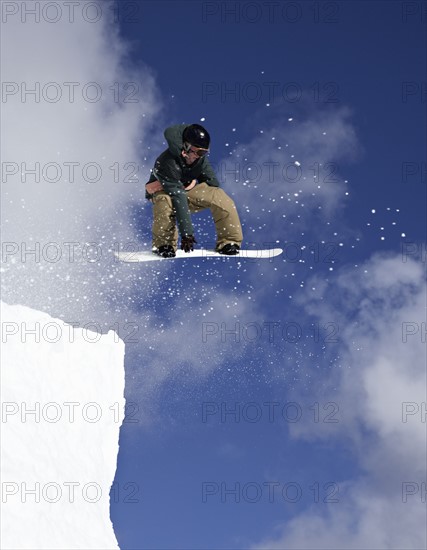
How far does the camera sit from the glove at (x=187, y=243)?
37.0 ft

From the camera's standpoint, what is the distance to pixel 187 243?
1136 cm

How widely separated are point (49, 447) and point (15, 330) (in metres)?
3.29

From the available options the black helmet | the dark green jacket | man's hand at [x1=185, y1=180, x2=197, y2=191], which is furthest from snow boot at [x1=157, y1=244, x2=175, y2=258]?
the black helmet

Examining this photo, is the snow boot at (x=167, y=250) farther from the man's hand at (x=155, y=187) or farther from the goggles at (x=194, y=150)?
the goggles at (x=194, y=150)

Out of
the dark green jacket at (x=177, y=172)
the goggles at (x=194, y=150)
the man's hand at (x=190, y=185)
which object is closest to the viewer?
the goggles at (x=194, y=150)

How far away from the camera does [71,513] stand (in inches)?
693

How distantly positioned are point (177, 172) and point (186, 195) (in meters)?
0.44

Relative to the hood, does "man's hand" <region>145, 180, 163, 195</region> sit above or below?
below

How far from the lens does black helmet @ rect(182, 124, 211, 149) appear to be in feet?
36.3

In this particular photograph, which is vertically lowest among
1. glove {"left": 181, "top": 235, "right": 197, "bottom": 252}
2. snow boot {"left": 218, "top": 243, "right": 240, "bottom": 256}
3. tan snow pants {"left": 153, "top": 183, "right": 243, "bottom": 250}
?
glove {"left": 181, "top": 235, "right": 197, "bottom": 252}

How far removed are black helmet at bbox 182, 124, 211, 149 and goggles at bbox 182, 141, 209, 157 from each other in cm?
6

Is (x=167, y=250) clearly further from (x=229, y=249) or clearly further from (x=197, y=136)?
(x=197, y=136)

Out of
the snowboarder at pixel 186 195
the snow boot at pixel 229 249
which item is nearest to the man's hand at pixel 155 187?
the snowboarder at pixel 186 195

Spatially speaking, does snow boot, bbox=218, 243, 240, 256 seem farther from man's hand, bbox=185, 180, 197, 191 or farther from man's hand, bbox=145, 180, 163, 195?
man's hand, bbox=145, 180, 163, 195
